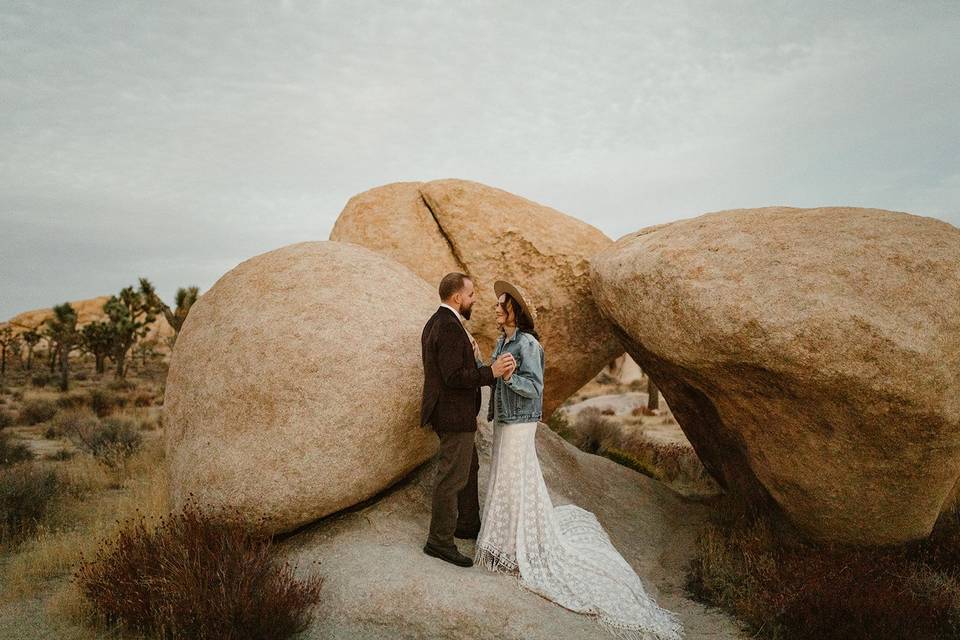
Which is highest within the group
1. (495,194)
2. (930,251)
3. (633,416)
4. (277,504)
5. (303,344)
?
(495,194)

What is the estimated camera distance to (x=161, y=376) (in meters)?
33.3

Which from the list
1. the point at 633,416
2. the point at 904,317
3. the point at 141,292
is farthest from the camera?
the point at 141,292

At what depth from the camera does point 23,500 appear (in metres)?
7.70

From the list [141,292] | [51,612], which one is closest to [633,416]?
[51,612]

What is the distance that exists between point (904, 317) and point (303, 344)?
494 cm

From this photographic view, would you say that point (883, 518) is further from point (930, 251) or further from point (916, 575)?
point (930, 251)

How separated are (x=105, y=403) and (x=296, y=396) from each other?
645 inches

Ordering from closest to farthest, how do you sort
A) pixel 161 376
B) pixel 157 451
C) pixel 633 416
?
pixel 157 451 → pixel 633 416 → pixel 161 376

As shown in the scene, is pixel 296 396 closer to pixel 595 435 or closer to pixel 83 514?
pixel 83 514

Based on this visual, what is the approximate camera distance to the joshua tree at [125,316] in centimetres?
3095

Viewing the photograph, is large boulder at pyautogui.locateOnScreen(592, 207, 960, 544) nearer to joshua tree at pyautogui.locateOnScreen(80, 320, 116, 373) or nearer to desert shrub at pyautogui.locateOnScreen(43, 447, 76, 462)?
desert shrub at pyautogui.locateOnScreen(43, 447, 76, 462)

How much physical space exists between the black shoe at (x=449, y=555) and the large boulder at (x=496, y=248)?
3428 millimetres

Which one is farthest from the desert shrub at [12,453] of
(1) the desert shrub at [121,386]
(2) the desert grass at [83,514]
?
(1) the desert shrub at [121,386]

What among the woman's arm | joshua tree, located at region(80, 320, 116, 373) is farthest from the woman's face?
joshua tree, located at region(80, 320, 116, 373)
